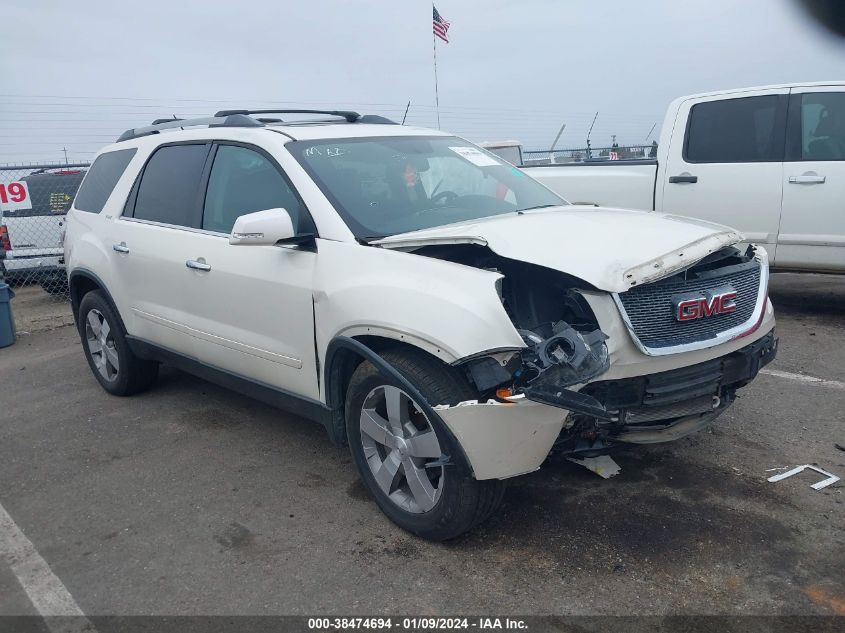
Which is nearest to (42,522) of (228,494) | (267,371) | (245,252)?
(228,494)

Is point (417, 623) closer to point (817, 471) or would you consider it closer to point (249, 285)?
point (249, 285)

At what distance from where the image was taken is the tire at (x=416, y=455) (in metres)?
2.94

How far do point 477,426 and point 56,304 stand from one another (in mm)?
8903

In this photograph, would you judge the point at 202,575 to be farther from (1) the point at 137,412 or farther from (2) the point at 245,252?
(1) the point at 137,412

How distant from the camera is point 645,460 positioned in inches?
155

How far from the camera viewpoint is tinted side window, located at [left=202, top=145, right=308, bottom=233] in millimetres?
3887

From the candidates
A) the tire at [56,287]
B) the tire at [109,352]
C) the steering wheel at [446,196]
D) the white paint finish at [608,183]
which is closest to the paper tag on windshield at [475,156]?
the steering wheel at [446,196]

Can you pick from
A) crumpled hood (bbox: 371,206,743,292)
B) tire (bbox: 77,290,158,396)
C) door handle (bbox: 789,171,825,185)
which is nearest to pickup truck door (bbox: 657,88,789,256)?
door handle (bbox: 789,171,825,185)

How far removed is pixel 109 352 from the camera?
17.9 ft

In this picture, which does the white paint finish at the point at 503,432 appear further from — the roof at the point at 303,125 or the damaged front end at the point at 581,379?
the roof at the point at 303,125

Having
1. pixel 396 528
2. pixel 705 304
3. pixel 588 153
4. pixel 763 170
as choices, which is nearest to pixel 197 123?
pixel 396 528

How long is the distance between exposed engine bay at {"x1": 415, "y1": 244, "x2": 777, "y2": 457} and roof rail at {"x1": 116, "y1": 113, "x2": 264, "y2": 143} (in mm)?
1690

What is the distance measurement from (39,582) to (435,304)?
205 centimetres

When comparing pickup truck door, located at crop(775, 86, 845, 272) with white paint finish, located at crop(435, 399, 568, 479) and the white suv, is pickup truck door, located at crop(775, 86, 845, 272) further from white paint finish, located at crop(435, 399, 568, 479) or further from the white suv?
white paint finish, located at crop(435, 399, 568, 479)
